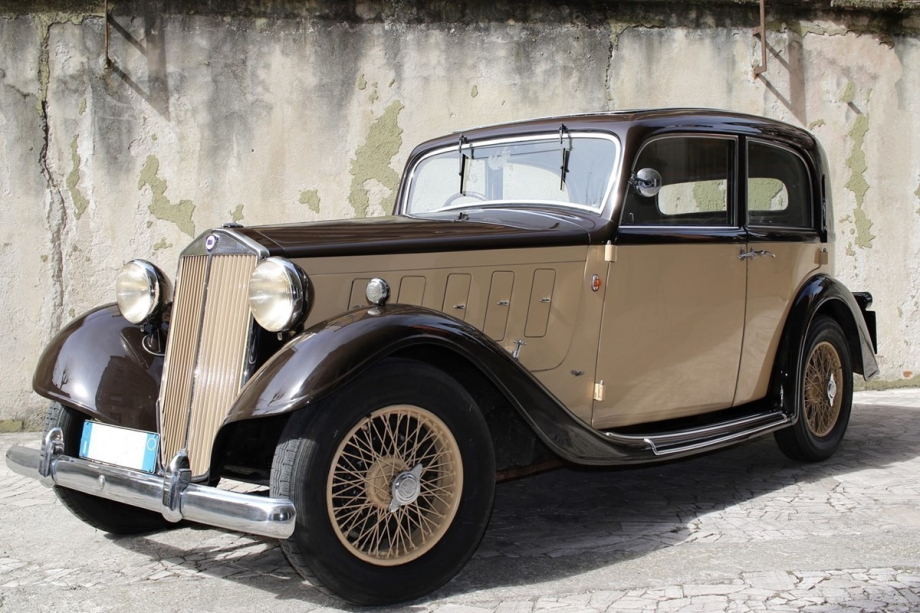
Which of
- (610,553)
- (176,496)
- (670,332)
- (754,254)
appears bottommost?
(610,553)

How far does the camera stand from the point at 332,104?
638 centimetres

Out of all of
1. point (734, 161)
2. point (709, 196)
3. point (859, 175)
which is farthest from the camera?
point (859, 175)

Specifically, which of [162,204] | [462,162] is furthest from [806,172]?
[162,204]

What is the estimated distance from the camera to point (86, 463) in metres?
3.11

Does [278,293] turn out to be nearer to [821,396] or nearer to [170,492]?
[170,492]

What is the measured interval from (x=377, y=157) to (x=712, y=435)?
3.35m

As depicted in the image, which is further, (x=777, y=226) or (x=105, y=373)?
(x=777, y=226)

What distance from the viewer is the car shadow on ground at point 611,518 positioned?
3293 mm

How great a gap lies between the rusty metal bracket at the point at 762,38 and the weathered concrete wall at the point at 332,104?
0.26 ft

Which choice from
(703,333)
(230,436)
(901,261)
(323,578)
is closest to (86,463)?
(230,436)

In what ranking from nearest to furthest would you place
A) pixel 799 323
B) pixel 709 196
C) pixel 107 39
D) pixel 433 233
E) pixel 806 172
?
1. pixel 433 233
2. pixel 709 196
3. pixel 799 323
4. pixel 806 172
5. pixel 107 39

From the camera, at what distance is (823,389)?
16.1ft

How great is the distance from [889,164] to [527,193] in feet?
13.8

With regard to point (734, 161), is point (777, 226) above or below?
below
